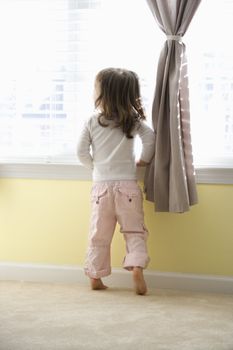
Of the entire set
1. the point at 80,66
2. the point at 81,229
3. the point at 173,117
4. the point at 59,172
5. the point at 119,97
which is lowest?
the point at 81,229

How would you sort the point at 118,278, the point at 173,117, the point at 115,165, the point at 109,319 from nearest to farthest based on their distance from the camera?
the point at 109,319 → the point at 173,117 → the point at 115,165 → the point at 118,278

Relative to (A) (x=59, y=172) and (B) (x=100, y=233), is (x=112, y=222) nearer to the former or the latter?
(B) (x=100, y=233)

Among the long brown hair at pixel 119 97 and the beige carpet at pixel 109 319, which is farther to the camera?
the long brown hair at pixel 119 97

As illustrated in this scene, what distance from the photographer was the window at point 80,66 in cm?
307

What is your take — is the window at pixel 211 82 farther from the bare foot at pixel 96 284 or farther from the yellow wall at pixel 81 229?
the bare foot at pixel 96 284

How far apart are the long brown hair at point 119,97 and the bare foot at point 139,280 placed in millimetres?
704

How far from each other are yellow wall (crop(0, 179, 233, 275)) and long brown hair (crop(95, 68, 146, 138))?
0.45 m

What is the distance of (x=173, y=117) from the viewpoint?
292cm

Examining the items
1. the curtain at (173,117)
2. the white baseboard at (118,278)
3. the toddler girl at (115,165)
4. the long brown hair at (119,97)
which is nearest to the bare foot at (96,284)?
the toddler girl at (115,165)

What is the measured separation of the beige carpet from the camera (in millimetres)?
2268

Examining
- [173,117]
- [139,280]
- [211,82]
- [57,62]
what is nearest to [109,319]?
[139,280]

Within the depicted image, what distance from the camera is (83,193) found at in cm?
323

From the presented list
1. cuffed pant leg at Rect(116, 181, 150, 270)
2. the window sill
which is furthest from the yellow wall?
cuffed pant leg at Rect(116, 181, 150, 270)

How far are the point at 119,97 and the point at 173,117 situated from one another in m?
0.30
